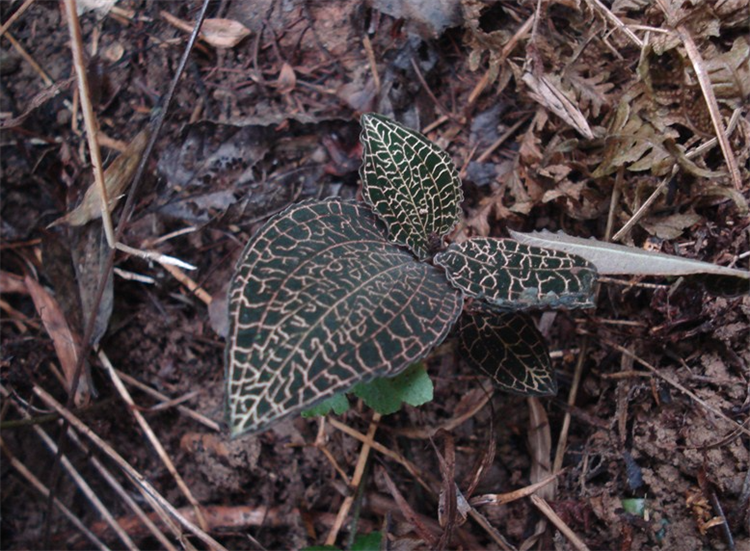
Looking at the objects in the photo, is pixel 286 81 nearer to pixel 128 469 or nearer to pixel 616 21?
pixel 616 21

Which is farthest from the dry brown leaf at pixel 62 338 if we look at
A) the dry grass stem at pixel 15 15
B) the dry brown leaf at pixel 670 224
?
the dry brown leaf at pixel 670 224

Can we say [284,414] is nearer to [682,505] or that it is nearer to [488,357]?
[488,357]

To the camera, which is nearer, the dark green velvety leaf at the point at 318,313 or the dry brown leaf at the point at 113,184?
the dark green velvety leaf at the point at 318,313

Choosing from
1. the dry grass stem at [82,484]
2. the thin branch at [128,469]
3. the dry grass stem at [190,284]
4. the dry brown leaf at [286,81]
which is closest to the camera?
the thin branch at [128,469]

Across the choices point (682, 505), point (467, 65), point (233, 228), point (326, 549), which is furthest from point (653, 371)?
point (233, 228)

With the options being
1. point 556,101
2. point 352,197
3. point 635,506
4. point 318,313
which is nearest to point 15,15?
point 352,197

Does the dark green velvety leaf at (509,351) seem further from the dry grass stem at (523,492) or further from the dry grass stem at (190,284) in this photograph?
the dry grass stem at (190,284)

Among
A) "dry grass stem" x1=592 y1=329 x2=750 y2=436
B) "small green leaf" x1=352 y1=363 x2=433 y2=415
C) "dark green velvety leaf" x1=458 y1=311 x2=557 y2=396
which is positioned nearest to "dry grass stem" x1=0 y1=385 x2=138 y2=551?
"small green leaf" x1=352 y1=363 x2=433 y2=415
